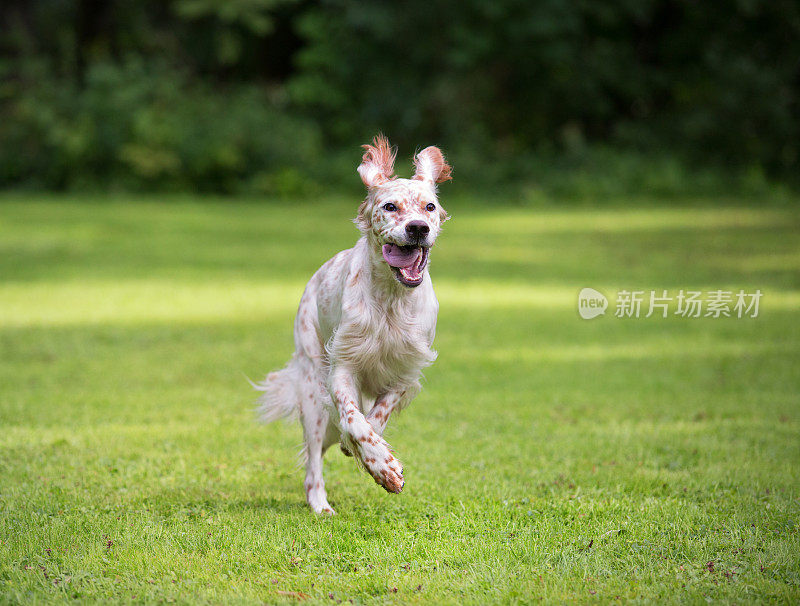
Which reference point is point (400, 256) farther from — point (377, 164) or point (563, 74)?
point (563, 74)

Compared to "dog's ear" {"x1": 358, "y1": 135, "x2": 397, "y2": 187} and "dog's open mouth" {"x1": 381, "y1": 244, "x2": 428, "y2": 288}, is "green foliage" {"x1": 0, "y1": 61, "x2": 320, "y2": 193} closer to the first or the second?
"dog's ear" {"x1": 358, "y1": 135, "x2": 397, "y2": 187}

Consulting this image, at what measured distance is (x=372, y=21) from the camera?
112 ft

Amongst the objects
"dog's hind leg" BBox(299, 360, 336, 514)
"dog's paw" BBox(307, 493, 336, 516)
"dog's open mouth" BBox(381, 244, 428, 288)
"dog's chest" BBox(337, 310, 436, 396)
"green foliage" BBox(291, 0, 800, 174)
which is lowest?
"dog's paw" BBox(307, 493, 336, 516)

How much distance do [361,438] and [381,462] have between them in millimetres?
175

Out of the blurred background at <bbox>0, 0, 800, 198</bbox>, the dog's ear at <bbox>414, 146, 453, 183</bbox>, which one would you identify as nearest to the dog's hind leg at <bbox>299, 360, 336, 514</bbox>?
the dog's ear at <bbox>414, 146, 453, 183</bbox>

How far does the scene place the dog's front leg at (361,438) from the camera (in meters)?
5.05

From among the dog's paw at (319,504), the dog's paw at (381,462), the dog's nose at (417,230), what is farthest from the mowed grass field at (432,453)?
the dog's nose at (417,230)

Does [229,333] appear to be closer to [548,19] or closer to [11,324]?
[11,324]

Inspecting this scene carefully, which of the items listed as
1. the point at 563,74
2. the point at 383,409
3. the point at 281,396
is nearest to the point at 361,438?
the point at 383,409

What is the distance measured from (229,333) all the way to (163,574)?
718 centimetres

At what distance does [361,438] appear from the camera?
516 cm

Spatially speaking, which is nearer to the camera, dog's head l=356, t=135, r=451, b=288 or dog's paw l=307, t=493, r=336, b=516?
dog's head l=356, t=135, r=451, b=288

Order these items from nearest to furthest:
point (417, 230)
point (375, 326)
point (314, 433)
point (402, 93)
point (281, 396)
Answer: point (417, 230), point (375, 326), point (314, 433), point (281, 396), point (402, 93)

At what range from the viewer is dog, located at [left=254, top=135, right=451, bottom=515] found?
514 cm
